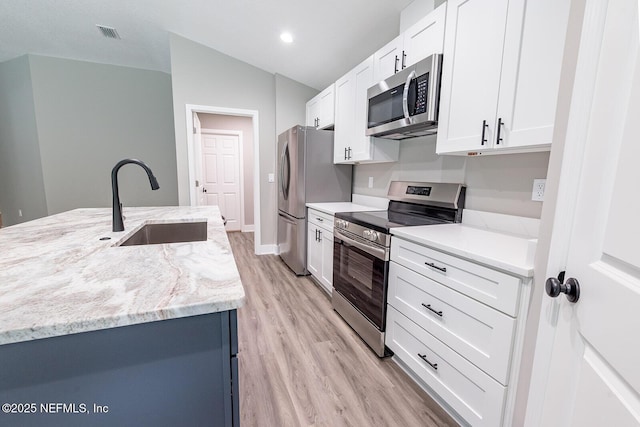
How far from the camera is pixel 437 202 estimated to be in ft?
6.49

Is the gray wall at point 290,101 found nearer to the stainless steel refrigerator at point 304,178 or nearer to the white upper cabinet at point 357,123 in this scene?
the stainless steel refrigerator at point 304,178

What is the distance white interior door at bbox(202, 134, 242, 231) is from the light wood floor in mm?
3320

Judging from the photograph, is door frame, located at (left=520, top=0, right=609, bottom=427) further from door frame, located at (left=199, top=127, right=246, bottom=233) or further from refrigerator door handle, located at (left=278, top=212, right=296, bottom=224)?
door frame, located at (left=199, top=127, right=246, bottom=233)

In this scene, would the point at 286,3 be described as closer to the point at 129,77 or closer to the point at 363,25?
the point at 363,25

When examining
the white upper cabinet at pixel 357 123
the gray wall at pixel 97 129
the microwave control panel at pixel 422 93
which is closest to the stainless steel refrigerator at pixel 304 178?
the white upper cabinet at pixel 357 123

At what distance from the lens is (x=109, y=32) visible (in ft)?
11.0

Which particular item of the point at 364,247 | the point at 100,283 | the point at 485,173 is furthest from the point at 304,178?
the point at 100,283

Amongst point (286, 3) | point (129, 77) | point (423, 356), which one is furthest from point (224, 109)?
point (423, 356)

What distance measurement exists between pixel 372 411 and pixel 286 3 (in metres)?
3.08

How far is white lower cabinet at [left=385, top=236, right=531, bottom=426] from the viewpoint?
1061 millimetres

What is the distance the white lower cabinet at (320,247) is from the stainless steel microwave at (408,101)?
37.1 inches

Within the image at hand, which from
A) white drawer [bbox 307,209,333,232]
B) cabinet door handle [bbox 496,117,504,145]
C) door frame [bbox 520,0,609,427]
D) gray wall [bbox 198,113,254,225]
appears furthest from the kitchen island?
gray wall [bbox 198,113,254,225]

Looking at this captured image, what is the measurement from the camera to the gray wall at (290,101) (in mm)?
3873

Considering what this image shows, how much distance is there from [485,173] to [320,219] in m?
1.51
